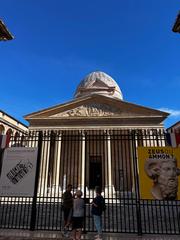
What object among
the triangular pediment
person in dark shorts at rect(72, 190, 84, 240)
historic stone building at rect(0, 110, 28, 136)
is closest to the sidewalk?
person in dark shorts at rect(72, 190, 84, 240)

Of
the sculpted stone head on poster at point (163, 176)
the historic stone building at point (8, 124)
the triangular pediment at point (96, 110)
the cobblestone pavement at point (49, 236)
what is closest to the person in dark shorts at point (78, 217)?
the cobblestone pavement at point (49, 236)

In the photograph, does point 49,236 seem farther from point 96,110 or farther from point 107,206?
point 96,110

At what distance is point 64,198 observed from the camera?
747 centimetres

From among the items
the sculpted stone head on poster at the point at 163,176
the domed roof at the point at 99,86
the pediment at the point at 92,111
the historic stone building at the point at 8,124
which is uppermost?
the domed roof at the point at 99,86

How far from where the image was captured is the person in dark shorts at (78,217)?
6215 millimetres

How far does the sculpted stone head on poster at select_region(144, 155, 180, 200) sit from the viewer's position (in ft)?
23.9

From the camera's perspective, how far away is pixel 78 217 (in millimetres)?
6445

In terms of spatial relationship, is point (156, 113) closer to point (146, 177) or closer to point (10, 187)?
point (146, 177)

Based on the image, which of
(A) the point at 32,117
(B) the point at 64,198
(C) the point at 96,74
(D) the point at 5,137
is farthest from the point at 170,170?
(C) the point at 96,74

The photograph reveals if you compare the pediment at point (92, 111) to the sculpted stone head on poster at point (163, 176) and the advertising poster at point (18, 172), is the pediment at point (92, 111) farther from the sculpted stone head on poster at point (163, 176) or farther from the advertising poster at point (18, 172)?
the sculpted stone head on poster at point (163, 176)

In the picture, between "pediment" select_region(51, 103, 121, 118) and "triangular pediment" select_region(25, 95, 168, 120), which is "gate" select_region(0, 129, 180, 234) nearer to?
"pediment" select_region(51, 103, 121, 118)

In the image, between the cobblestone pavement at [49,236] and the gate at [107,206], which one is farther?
the gate at [107,206]

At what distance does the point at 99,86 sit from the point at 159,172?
1238 inches

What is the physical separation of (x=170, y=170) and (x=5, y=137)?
6.16 metres
